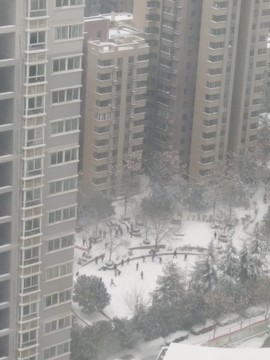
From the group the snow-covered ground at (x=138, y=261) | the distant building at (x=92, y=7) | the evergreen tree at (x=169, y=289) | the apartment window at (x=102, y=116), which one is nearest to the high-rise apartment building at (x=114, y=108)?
the apartment window at (x=102, y=116)

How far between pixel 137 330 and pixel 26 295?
17349mm

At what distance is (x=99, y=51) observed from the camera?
6141 centimetres

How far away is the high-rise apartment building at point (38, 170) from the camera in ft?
91.9

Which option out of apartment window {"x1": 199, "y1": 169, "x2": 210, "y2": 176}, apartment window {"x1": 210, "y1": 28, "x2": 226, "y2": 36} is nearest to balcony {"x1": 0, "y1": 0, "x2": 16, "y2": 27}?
apartment window {"x1": 210, "y1": 28, "x2": 226, "y2": 36}

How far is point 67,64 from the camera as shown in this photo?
95.6 feet

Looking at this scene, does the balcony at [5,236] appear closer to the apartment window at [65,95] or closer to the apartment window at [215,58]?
the apartment window at [65,95]

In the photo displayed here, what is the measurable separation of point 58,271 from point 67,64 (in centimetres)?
713

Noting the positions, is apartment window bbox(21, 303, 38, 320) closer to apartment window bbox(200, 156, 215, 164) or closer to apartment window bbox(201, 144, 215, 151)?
apartment window bbox(201, 144, 215, 151)

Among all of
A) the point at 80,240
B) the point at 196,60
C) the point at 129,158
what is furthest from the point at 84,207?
the point at 196,60

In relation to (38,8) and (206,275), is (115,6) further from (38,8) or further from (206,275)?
(38,8)

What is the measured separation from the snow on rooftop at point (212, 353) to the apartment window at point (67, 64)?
16066 mm

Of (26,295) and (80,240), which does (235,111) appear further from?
(26,295)

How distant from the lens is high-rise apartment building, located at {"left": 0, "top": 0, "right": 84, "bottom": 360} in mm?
28016

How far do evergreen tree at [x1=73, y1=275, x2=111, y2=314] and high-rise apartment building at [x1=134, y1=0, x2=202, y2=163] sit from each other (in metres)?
21.1
